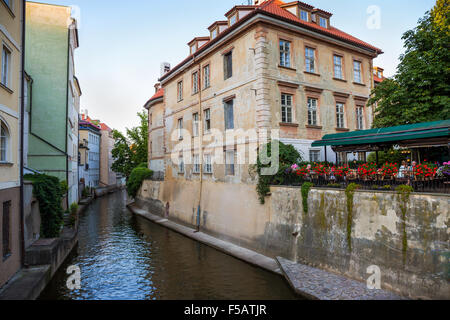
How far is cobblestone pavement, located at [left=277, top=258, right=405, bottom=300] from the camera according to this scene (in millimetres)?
9281

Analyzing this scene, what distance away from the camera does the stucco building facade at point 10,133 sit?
9.77m

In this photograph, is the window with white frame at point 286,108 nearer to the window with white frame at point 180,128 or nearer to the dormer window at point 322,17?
the dormer window at point 322,17

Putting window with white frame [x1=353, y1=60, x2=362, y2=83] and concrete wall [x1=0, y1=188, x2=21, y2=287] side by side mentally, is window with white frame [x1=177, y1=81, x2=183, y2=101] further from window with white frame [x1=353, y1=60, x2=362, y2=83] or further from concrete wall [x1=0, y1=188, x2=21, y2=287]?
concrete wall [x1=0, y1=188, x2=21, y2=287]

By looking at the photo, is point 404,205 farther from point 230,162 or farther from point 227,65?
point 227,65

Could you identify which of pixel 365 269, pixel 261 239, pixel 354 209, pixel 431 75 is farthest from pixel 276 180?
pixel 431 75

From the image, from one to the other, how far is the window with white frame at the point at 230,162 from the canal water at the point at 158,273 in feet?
15.5

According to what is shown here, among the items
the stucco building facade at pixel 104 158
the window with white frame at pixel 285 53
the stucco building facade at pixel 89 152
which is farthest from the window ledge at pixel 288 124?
the stucco building facade at pixel 104 158

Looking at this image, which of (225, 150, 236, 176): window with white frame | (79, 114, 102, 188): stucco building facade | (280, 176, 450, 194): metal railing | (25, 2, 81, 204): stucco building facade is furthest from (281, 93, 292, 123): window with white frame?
(79, 114, 102, 188): stucco building facade

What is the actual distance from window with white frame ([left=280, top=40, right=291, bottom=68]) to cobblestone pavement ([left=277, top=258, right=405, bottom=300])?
11.0 metres

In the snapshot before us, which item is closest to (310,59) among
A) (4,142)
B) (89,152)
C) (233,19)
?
(233,19)

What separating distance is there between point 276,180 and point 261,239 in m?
3.06

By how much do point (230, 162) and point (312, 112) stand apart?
19.1 feet

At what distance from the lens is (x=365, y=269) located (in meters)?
10.1

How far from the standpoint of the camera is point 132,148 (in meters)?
48.4
